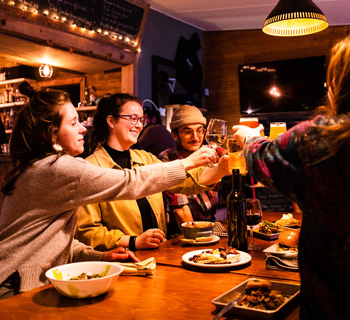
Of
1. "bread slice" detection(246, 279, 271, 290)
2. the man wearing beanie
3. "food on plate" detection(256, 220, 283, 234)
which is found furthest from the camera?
the man wearing beanie

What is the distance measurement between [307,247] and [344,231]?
11cm

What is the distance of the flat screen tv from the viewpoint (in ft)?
21.2

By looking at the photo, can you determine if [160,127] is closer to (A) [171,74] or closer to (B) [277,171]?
(A) [171,74]

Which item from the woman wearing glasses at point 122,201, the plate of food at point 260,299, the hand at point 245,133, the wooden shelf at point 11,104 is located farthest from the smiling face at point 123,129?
the wooden shelf at point 11,104

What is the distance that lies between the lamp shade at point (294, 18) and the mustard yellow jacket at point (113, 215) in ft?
4.73

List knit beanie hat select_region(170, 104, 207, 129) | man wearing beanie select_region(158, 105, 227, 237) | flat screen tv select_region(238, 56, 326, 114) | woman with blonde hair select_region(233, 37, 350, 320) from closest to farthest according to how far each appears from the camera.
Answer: woman with blonde hair select_region(233, 37, 350, 320) < man wearing beanie select_region(158, 105, 227, 237) < knit beanie hat select_region(170, 104, 207, 129) < flat screen tv select_region(238, 56, 326, 114)

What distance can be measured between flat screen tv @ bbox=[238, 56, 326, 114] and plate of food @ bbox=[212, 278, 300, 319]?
5577 mm

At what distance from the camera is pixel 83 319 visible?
112 centimetres

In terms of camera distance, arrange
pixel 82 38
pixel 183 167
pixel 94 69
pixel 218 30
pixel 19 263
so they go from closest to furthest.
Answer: pixel 19 263
pixel 183 167
pixel 82 38
pixel 94 69
pixel 218 30

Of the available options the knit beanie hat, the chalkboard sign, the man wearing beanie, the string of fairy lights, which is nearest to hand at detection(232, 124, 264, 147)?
the man wearing beanie

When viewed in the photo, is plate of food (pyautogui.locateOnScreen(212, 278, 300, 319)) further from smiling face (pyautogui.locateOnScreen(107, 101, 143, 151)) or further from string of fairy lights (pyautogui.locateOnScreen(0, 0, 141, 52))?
string of fairy lights (pyautogui.locateOnScreen(0, 0, 141, 52))

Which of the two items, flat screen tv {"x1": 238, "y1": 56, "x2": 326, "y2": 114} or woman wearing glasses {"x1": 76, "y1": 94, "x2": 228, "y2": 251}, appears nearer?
woman wearing glasses {"x1": 76, "y1": 94, "x2": 228, "y2": 251}

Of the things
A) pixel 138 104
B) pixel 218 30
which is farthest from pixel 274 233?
pixel 218 30

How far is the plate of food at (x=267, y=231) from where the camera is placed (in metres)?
2.14
